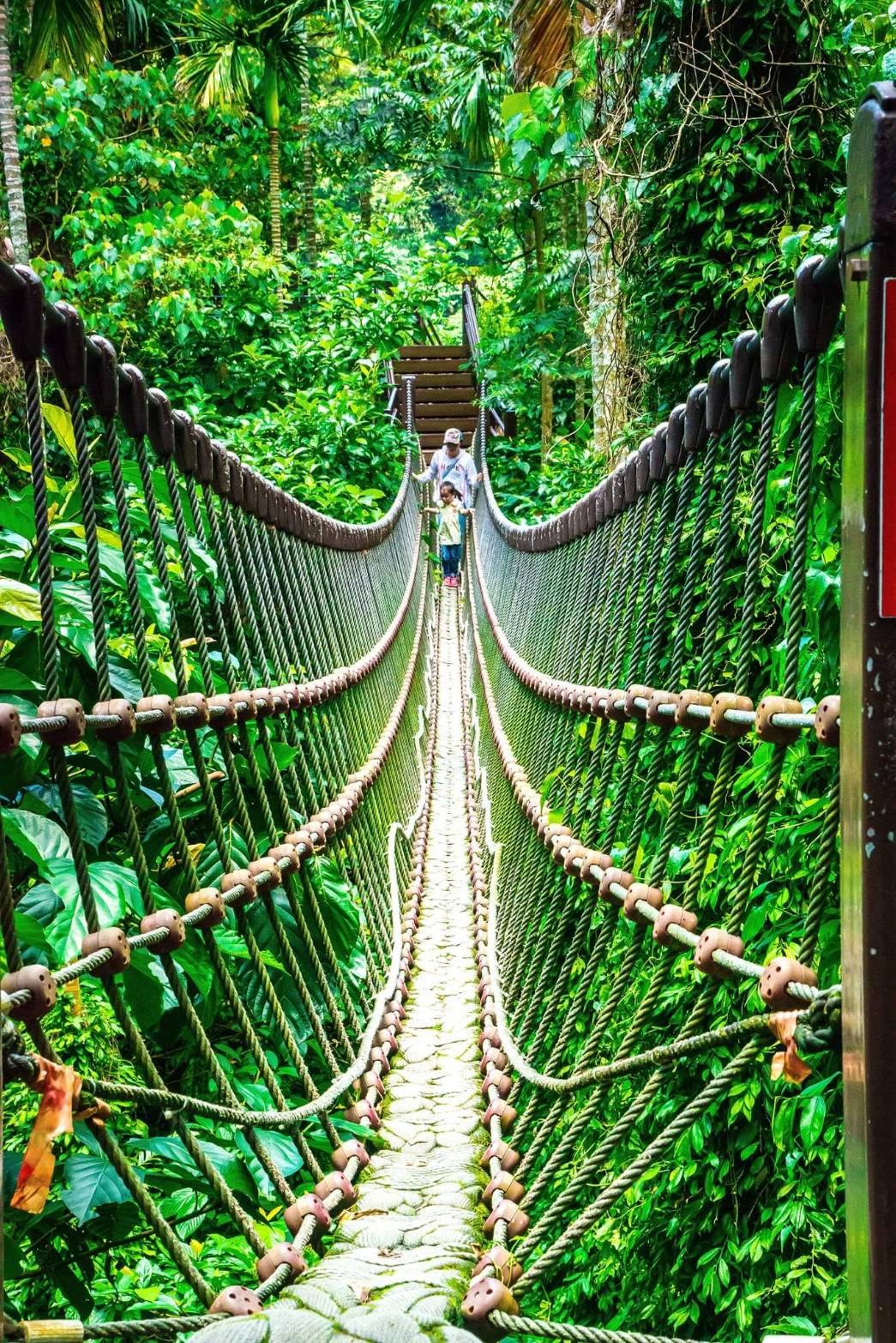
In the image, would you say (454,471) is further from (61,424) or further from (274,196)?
(61,424)

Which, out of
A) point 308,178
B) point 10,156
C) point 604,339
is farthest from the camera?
point 308,178

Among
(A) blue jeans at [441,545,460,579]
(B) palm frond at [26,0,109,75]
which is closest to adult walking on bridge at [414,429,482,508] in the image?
(A) blue jeans at [441,545,460,579]

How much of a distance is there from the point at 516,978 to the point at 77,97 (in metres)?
8.74

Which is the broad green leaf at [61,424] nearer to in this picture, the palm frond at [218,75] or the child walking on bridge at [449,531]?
the child walking on bridge at [449,531]

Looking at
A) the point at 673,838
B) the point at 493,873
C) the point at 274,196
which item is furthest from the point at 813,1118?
the point at 274,196

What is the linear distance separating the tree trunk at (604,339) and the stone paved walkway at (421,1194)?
196 centimetres

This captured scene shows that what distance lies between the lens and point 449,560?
10312 mm

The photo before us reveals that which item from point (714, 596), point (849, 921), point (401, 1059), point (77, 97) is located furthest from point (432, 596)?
point (849, 921)

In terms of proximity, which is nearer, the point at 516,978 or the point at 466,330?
the point at 516,978

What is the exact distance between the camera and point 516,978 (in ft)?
9.07

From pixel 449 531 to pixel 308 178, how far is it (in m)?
5.61

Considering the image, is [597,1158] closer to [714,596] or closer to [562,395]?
[714,596]

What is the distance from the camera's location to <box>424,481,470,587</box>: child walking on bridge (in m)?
9.67

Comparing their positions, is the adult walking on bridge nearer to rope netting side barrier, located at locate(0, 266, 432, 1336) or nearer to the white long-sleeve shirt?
the white long-sleeve shirt
